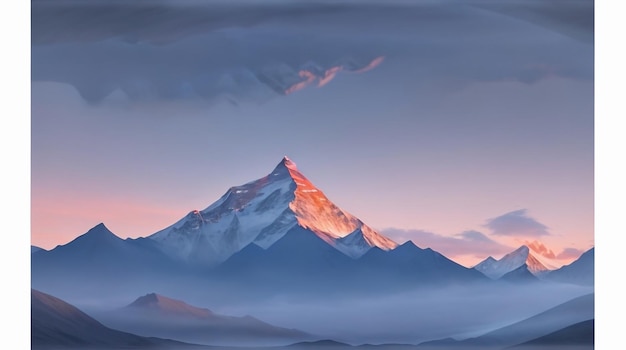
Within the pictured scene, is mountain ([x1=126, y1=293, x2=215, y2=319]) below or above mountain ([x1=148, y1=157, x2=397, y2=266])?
above

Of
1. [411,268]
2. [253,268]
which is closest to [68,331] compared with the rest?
[253,268]

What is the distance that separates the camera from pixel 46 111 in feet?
16.1

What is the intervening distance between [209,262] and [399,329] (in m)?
1.17

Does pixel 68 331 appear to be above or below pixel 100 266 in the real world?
below

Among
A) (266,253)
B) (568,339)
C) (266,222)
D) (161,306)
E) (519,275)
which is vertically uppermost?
(266,222)

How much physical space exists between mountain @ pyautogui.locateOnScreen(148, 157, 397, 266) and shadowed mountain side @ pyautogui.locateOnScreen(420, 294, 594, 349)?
71 cm

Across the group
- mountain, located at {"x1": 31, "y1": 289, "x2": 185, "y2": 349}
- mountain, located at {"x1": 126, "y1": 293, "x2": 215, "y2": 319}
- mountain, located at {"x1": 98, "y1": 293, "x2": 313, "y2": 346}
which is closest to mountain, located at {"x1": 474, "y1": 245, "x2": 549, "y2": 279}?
mountain, located at {"x1": 98, "y1": 293, "x2": 313, "y2": 346}

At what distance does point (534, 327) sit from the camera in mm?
4855

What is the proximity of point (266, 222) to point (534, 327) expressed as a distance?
167cm

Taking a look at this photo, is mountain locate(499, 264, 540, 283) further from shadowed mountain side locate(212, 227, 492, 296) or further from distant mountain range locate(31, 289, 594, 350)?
distant mountain range locate(31, 289, 594, 350)

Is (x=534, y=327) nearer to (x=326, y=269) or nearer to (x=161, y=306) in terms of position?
(x=326, y=269)

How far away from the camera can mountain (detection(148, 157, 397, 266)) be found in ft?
15.9

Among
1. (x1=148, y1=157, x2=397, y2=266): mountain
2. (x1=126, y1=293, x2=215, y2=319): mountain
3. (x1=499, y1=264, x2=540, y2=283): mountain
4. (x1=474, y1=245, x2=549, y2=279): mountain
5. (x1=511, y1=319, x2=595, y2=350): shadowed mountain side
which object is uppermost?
(x1=148, y1=157, x2=397, y2=266): mountain
